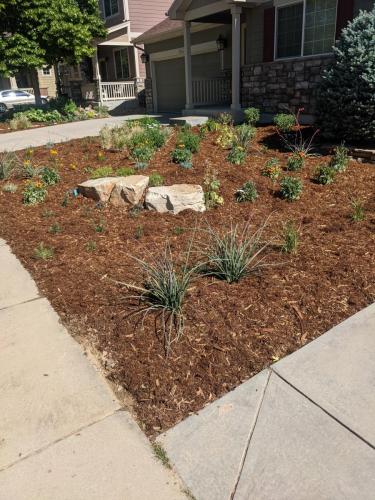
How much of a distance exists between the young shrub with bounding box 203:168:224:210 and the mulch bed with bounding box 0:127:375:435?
125 millimetres

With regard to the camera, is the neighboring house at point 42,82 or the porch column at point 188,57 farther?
the neighboring house at point 42,82

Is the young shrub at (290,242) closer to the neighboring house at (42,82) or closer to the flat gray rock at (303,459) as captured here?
the flat gray rock at (303,459)

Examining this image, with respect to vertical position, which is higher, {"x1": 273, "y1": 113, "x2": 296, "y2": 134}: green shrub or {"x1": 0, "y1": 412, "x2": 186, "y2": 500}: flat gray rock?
{"x1": 273, "y1": 113, "x2": 296, "y2": 134}: green shrub

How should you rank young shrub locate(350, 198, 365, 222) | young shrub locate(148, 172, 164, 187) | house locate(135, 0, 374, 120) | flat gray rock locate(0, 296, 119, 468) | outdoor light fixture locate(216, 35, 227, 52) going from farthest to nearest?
outdoor light fixture locate(216, 35, 227, 52), house locate(135, 0, 374, 120), young shrub locate(148, 172, 164, 187), young shrub locate(350, 198, 365, 222), flat gray rock locate(0, 296, 119, 468)

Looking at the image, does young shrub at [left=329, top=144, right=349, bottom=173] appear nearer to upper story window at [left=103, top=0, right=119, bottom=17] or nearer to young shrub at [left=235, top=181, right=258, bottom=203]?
young shrub at [left=235, top=181, right=258, bottom=203]

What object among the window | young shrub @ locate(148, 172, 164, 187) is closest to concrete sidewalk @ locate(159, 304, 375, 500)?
young shrub @ locate(148, 172, 164, 187)

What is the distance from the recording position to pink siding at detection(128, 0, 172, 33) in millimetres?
18469

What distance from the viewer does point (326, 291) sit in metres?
3.32

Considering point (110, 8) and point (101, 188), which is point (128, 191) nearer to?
point (101, 188)

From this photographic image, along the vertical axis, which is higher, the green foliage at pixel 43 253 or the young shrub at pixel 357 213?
the young shrub at pixel 357 213

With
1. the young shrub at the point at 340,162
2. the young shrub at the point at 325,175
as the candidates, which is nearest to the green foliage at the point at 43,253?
the young shrub at the point at 325,175

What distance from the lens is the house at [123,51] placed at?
18484 millimetres

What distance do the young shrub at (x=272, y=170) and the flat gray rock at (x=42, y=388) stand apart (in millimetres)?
4023

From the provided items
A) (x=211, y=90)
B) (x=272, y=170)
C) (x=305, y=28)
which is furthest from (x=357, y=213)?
(x=211, y=90)
